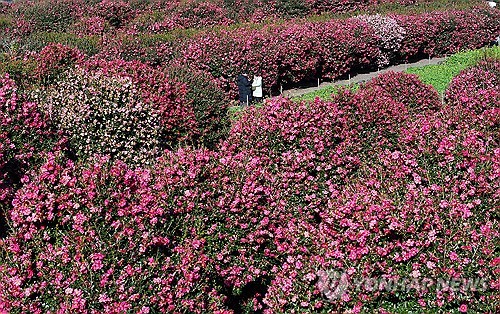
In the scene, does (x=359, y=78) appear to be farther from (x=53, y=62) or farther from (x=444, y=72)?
(x=53, y=62)

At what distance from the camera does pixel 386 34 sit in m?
20.0

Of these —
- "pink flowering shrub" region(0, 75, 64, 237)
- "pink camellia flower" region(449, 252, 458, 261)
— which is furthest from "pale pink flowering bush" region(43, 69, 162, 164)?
"pink camellia flower" region(449, 252, 458, 261)

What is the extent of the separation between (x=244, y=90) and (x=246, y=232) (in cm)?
888

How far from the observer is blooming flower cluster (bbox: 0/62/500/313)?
4441 mm

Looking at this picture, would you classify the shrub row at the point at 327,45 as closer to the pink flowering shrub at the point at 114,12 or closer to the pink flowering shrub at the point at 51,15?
the pink flowering shrub at the point at 114,12

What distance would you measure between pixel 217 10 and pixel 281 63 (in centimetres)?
763

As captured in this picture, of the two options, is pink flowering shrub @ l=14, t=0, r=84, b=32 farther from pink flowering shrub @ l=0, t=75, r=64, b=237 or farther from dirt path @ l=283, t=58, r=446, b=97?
pink flowering shrub @ l=0, t=75, r=64, b=237

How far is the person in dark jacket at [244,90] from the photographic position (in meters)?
14.0

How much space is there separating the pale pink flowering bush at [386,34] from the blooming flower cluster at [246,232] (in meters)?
14.0

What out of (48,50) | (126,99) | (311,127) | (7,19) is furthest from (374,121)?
(7,19)

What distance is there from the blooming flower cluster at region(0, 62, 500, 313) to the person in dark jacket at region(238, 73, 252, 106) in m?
7.70

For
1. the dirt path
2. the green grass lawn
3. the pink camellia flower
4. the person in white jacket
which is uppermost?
the pink camellia flower

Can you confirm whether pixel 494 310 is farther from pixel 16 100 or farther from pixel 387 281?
pixel 16 100

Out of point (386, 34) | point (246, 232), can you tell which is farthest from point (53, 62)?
point (386, 34)
